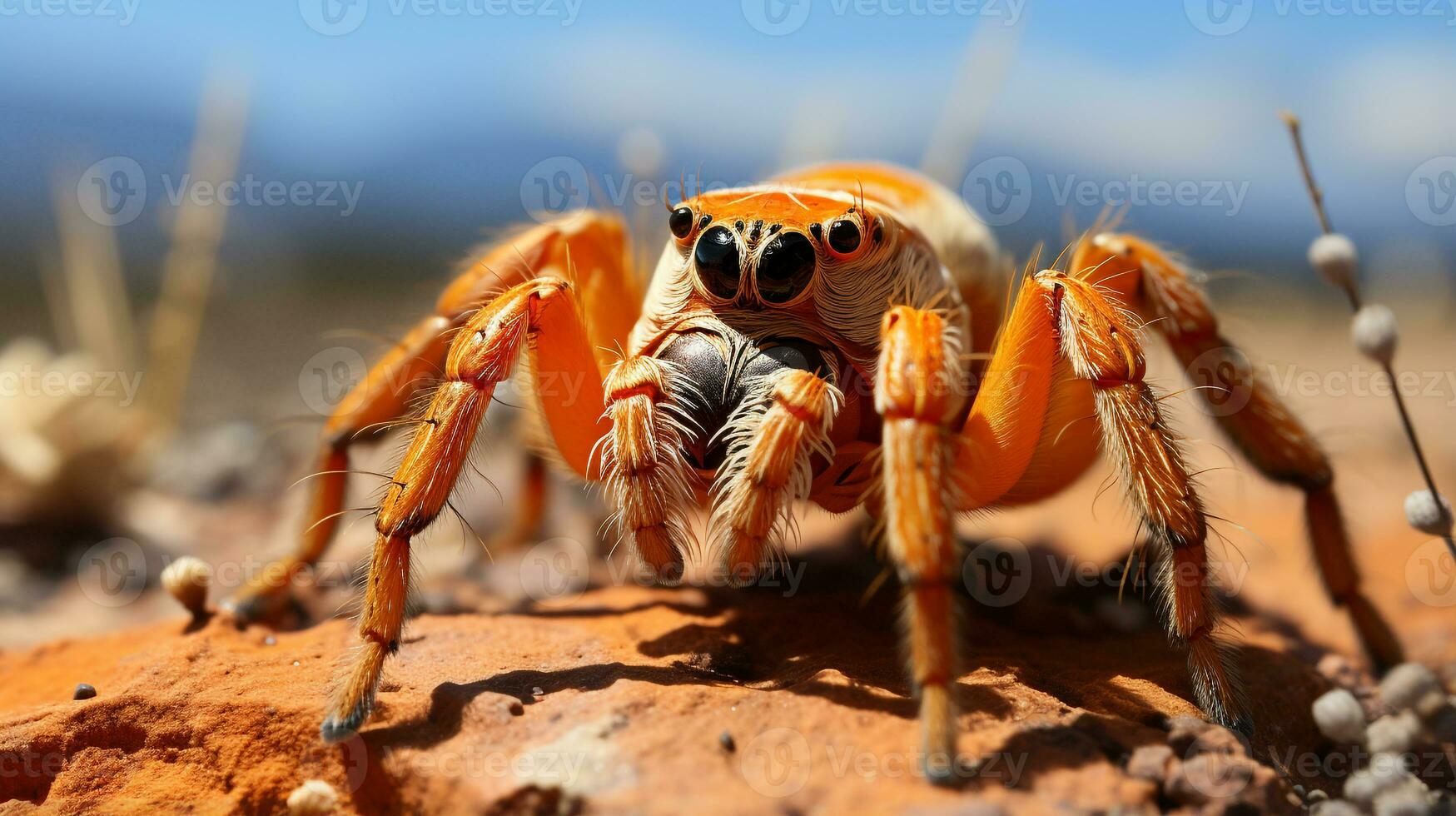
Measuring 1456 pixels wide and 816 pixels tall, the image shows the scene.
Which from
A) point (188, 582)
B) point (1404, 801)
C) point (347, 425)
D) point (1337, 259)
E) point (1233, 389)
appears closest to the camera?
point (1404, 801)

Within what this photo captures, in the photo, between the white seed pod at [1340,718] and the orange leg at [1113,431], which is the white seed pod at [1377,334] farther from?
the white seed pod at [1340,718]

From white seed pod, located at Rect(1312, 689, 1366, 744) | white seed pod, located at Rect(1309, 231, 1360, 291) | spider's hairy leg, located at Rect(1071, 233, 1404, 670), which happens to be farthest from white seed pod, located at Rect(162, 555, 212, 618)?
white seed pod, located at Rect(1309, 231, 1360, 291)

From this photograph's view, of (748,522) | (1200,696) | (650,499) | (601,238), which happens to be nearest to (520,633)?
(650,499)

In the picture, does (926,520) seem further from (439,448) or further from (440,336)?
(440,336)

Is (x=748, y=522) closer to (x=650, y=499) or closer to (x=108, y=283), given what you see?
(x=650, y=499)

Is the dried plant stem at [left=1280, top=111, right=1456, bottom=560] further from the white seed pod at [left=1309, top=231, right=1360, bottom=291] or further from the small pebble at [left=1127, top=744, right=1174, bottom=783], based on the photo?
the small pebble at [left=1127, top=744, right=1174, bottom=783]

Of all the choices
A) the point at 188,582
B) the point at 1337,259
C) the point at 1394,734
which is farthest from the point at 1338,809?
the point at 188,582
